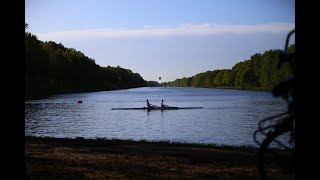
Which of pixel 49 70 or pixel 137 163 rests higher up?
pixel 49 70

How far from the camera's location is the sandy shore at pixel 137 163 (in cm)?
1212

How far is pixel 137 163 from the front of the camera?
14.5 m

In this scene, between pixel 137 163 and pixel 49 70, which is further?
pixel 49 70

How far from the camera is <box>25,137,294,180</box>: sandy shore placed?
12117 mm

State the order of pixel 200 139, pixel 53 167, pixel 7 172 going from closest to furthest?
pixel 7 172 → pixel 53 167 → pixel 200 139

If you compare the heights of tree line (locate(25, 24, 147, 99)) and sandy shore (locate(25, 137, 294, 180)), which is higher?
tree line (locate(25, 24, 147, 99))

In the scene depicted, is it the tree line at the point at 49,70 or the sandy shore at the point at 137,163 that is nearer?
the sandy shore at the point at 137,163

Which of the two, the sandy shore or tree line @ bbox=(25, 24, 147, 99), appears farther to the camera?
tree line @ bbox=(25, 24, 147, 99)

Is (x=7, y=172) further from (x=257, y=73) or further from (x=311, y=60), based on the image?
(x=257, y=73)

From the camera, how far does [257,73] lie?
181000 mm

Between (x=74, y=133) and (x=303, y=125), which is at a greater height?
(x=303, y=125)

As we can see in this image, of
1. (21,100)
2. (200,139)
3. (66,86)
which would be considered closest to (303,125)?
(21,100)

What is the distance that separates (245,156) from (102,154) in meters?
5.92

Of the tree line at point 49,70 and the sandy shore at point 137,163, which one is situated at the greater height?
the tree line at point 49,70
